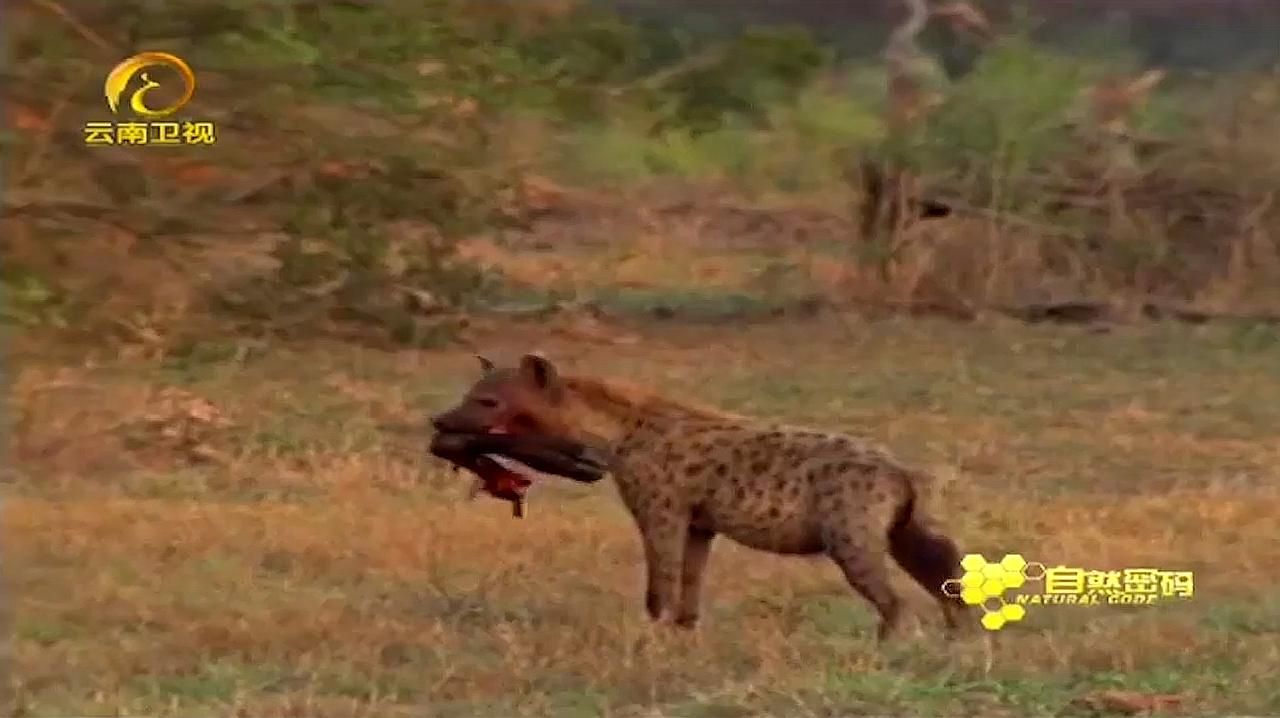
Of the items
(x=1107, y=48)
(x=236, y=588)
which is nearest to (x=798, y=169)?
(x=1107, y=48)

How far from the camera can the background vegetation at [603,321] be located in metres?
2.55

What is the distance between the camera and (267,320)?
2658 mm

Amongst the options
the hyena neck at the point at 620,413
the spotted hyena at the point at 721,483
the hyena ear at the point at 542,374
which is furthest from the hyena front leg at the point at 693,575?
the hyena ear at the point at 542,374

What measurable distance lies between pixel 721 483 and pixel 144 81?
911mm

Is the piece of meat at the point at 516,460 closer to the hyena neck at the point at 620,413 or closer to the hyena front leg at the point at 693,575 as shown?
the hyena neck at the point at 620,413

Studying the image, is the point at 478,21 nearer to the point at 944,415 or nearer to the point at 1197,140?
the point at 944,415

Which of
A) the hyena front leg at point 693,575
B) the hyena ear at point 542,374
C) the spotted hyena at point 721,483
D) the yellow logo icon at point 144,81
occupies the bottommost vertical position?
the hyena front leg at point 693,575

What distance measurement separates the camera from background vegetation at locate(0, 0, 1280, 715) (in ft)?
8.38

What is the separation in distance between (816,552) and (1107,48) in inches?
30.9

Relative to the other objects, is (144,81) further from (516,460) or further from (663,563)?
(663,563)

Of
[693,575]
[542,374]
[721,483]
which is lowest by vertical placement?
[693,575]

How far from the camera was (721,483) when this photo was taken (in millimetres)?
2568

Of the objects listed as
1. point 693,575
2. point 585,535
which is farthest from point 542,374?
point 693,575

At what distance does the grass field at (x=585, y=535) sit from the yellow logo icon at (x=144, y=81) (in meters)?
0.33
